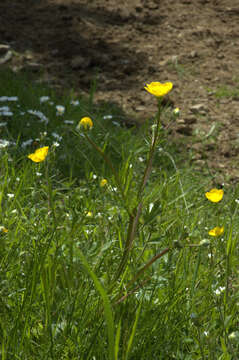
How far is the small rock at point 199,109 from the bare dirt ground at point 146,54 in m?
0.01

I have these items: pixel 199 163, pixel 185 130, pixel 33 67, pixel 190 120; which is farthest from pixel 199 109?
pixel 33 67

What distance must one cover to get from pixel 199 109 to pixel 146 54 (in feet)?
3.07

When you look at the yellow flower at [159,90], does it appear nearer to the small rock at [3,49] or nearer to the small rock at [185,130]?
the small rock at [185,130]

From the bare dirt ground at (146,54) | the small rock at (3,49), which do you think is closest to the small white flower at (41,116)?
the bare dirt ground at (146,54)

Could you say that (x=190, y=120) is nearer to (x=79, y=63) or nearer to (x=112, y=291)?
(x=79, y=63)

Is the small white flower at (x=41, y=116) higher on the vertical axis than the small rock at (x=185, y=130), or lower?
higher

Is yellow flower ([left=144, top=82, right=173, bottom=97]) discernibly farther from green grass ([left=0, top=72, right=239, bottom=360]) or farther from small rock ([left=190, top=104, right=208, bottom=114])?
small rock ([left=190, top=104, right=208, bottom=114])

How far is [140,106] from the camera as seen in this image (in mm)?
3486

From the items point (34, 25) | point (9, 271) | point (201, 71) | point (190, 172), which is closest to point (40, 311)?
point (9, 271)

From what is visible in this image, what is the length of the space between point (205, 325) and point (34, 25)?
3.54 m

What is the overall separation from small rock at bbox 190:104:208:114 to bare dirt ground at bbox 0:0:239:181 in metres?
0.01

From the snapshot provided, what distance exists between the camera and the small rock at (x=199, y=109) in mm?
3393

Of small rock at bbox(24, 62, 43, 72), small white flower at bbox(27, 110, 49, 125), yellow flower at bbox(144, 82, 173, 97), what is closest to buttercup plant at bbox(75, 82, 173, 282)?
yellow flower at bbox(144, 82, 173, 97)

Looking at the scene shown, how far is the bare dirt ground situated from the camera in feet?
10.8
